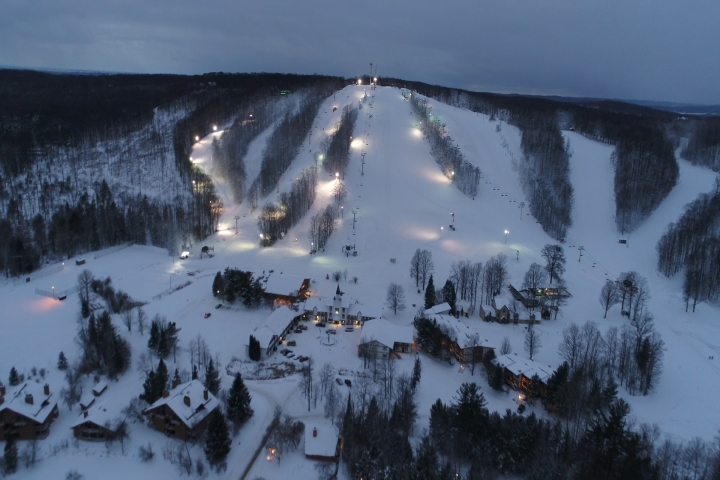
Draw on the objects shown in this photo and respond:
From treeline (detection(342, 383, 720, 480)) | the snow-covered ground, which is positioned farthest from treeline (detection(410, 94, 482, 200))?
treeline (detection(342, 383, 720, 480))

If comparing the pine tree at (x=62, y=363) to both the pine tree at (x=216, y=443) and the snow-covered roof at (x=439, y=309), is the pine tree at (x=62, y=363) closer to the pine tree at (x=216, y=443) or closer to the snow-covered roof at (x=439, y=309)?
the pine tree at (x=216, y=443)

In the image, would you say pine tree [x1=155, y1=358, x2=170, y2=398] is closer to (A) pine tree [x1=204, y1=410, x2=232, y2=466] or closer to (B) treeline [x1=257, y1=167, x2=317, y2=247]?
(A) pine tree [x1=204, y1=410, x2=232, y2=466]

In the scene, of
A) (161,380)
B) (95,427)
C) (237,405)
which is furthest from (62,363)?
(237,405)

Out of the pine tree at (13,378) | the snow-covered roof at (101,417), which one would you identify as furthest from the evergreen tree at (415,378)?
the pine tree at (13,378)

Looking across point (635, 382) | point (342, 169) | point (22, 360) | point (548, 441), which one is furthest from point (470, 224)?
point (22, 360)

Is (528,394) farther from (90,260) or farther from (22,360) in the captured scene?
(90,260)

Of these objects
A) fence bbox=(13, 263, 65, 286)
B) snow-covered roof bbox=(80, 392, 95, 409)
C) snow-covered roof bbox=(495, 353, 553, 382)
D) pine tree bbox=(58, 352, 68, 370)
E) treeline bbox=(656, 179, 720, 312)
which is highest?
treeline bbox=(656, 179, 720, 312)
